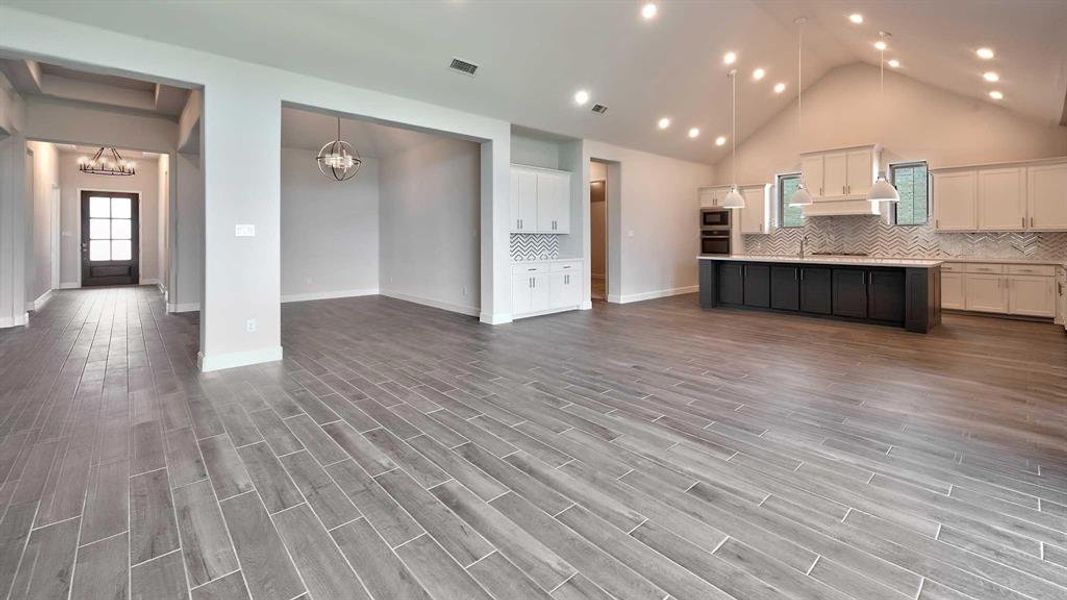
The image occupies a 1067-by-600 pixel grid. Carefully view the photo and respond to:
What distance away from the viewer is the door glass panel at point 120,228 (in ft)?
40.8

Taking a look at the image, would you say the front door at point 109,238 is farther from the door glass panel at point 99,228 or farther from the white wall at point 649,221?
the white wall at point 649,221

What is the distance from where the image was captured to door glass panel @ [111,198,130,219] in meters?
12.4

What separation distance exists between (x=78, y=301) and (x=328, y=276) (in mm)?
4568

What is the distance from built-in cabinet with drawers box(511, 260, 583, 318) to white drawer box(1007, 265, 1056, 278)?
638cm

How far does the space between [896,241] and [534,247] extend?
21.3 ft

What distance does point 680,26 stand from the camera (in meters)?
6.24

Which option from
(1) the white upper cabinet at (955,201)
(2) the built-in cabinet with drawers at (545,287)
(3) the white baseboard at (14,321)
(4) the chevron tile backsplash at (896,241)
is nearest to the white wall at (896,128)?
(1) the white upper cabinet at (955,201)

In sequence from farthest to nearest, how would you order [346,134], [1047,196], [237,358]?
[346,134], [1047,196], [237,358]

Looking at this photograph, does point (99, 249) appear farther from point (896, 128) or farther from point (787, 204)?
point (896, 128)

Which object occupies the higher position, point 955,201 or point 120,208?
point 120,208

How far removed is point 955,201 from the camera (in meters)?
7.83

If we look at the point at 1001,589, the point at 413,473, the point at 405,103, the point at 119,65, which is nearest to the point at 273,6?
the point at 119,65

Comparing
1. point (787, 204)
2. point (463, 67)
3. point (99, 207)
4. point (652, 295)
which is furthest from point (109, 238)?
point (787, 204)

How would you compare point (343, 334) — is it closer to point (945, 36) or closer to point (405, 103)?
point (405, 103)
